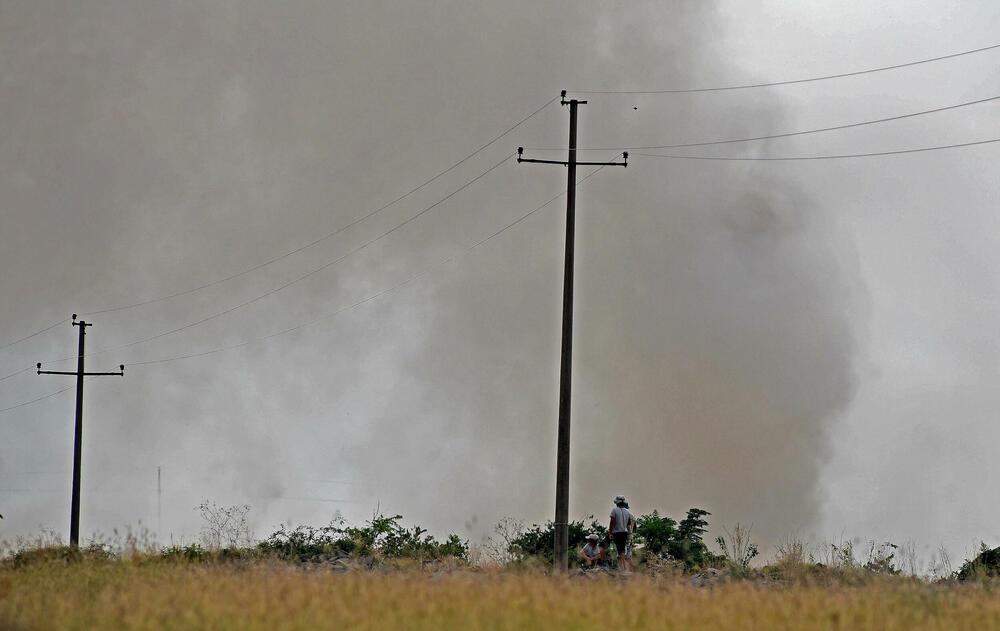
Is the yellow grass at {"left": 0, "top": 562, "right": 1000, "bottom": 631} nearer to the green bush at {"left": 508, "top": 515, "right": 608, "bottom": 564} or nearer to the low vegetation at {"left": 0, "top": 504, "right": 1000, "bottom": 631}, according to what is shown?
the low vegetation at {"left": 0, "top": 504, "right": 1000, "bottom": 631}

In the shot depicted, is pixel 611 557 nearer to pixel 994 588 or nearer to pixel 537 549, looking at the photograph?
pixel 537 549

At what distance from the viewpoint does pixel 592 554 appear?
103 feet

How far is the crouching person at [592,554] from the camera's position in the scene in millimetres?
31047

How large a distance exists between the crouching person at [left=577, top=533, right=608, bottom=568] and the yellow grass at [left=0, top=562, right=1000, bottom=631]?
11.5 meters

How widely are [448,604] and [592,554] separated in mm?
16168

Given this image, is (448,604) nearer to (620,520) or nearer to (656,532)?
(620,520)

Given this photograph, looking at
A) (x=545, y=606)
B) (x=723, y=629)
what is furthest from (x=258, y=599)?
(x=723, y=629)

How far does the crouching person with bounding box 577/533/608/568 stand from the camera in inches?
1222

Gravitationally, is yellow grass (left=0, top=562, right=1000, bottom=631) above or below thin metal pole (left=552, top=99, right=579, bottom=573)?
below

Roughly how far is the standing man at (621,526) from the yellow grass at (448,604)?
9.42m

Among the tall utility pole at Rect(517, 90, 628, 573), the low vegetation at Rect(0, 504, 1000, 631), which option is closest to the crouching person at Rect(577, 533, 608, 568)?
the tall utility pole at Rect(517, 90, 628, 573)

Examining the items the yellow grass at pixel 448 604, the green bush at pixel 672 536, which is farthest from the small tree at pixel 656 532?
the yellow grass at pixel 448 604

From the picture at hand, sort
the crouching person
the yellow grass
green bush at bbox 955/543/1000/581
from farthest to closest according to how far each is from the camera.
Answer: the crouching person
green bush at bbox 955/543/1000/581
the yellow grass

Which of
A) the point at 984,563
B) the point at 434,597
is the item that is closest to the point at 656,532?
the point at 984,563
